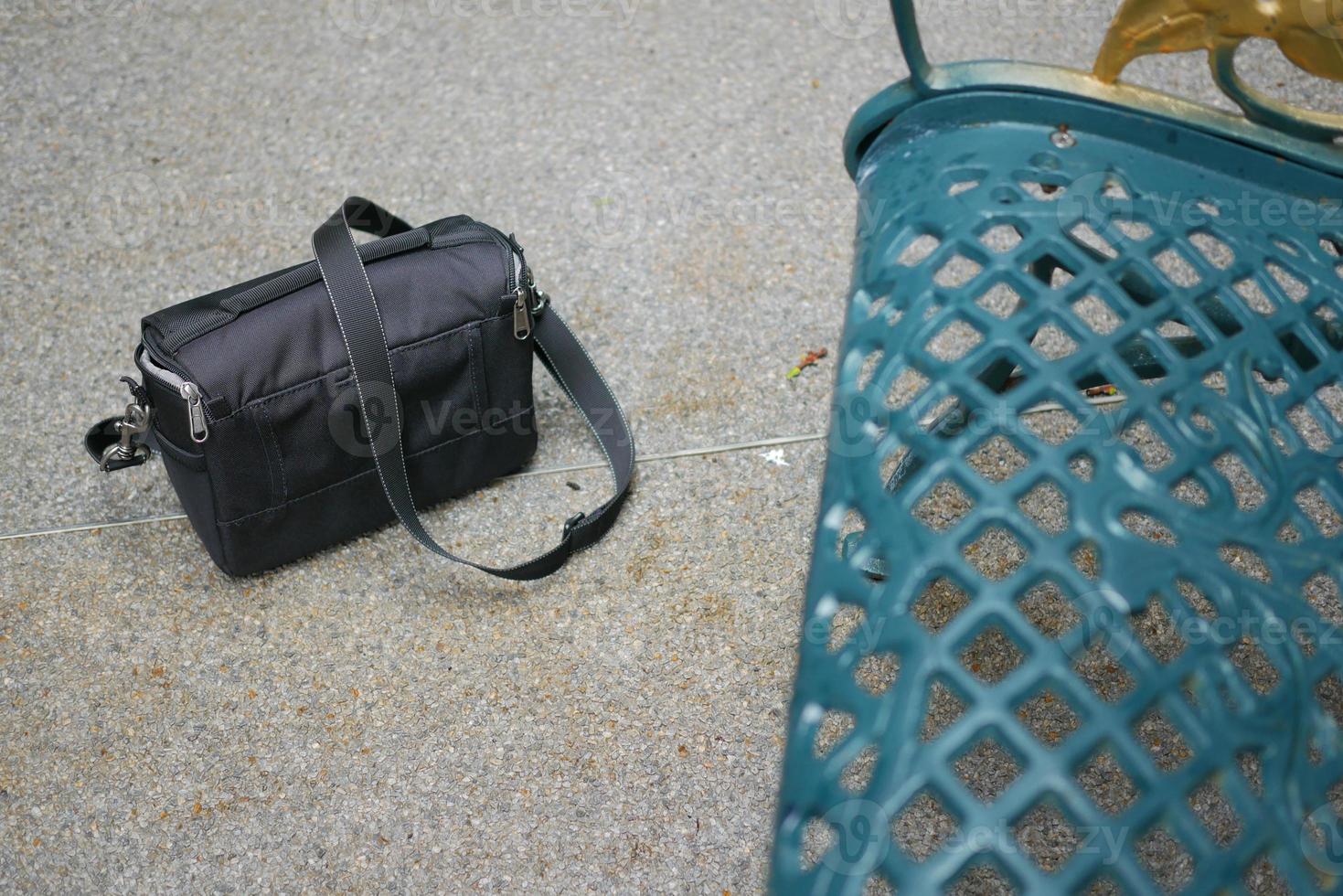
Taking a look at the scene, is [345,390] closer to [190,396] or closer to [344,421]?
[344,421]

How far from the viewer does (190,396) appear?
4.80 feet

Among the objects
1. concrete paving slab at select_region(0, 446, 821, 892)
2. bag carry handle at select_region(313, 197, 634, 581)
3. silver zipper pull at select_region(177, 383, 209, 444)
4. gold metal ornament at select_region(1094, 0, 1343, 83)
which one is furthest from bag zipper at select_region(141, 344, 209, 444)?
gold metal ornament at select_region(1094, 0, 1343, 83)

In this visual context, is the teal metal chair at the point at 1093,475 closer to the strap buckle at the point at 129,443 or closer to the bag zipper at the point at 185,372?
the bag zipper at the point at 185,372

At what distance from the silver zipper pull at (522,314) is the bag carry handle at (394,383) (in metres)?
0.03

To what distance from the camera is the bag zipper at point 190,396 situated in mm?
1466

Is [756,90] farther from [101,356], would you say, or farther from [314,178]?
[101,356]

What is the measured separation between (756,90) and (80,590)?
5.30ft

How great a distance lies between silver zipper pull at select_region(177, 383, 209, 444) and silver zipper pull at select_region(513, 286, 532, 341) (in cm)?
43

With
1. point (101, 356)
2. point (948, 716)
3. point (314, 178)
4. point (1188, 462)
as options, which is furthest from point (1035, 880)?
point (314, 178)

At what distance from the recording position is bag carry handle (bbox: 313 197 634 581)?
1558 mm

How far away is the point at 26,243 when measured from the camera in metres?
2.19

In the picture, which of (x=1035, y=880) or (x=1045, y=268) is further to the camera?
(x=1045, y=268)

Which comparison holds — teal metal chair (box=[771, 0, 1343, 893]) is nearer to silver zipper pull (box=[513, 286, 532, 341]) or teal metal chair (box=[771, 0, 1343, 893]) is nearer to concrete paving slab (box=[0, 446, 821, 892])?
concrete paving slab (box=[0, 446, 821, 892])

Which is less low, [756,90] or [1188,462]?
[1188,462]
